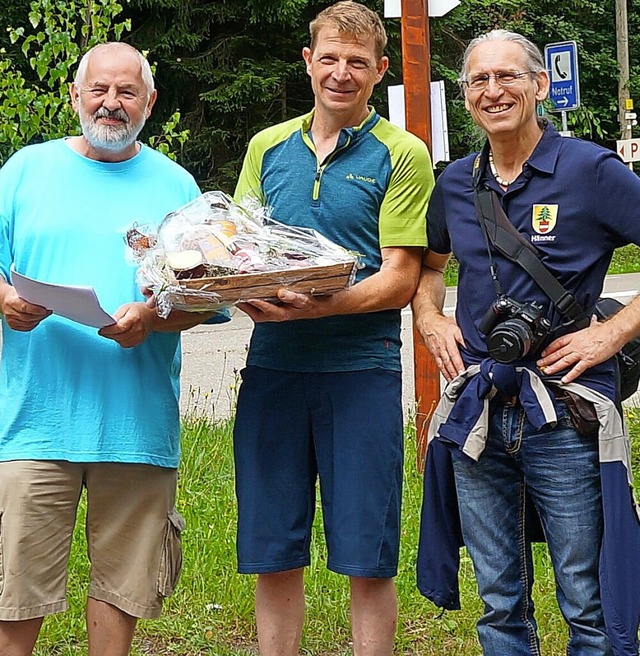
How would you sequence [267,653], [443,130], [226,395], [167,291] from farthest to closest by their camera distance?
[226,395]
[443,130]
[267,653]
[167,291]

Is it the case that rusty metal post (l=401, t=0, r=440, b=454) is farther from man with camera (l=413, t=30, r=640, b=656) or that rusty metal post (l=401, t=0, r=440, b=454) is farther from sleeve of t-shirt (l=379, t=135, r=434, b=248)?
man with camera (l=413, t=30, r=640, b=656)

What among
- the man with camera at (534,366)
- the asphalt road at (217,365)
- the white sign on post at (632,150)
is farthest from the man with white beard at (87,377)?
the white sign on post at (632,150)

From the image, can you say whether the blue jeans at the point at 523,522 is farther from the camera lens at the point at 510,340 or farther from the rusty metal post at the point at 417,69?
the rusty metal post at the point at 417,69

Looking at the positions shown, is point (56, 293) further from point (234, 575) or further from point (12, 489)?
point (234, 575)

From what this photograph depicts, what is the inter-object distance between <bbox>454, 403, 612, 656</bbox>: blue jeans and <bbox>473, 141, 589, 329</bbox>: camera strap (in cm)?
29

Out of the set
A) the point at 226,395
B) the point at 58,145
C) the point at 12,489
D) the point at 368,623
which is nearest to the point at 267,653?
the point at 368,623

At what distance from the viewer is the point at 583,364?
3000 millimetres

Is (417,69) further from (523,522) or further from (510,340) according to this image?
(523,522)

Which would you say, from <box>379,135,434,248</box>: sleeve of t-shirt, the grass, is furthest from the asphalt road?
<box>379,135,434,248</box>: sleeve of t-shirt

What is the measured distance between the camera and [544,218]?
119 inches

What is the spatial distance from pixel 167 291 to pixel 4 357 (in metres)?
0.80

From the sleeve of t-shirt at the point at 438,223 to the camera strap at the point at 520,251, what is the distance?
204 millimetres

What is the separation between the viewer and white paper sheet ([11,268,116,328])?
9.39ft

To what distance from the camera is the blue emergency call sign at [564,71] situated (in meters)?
13.5
